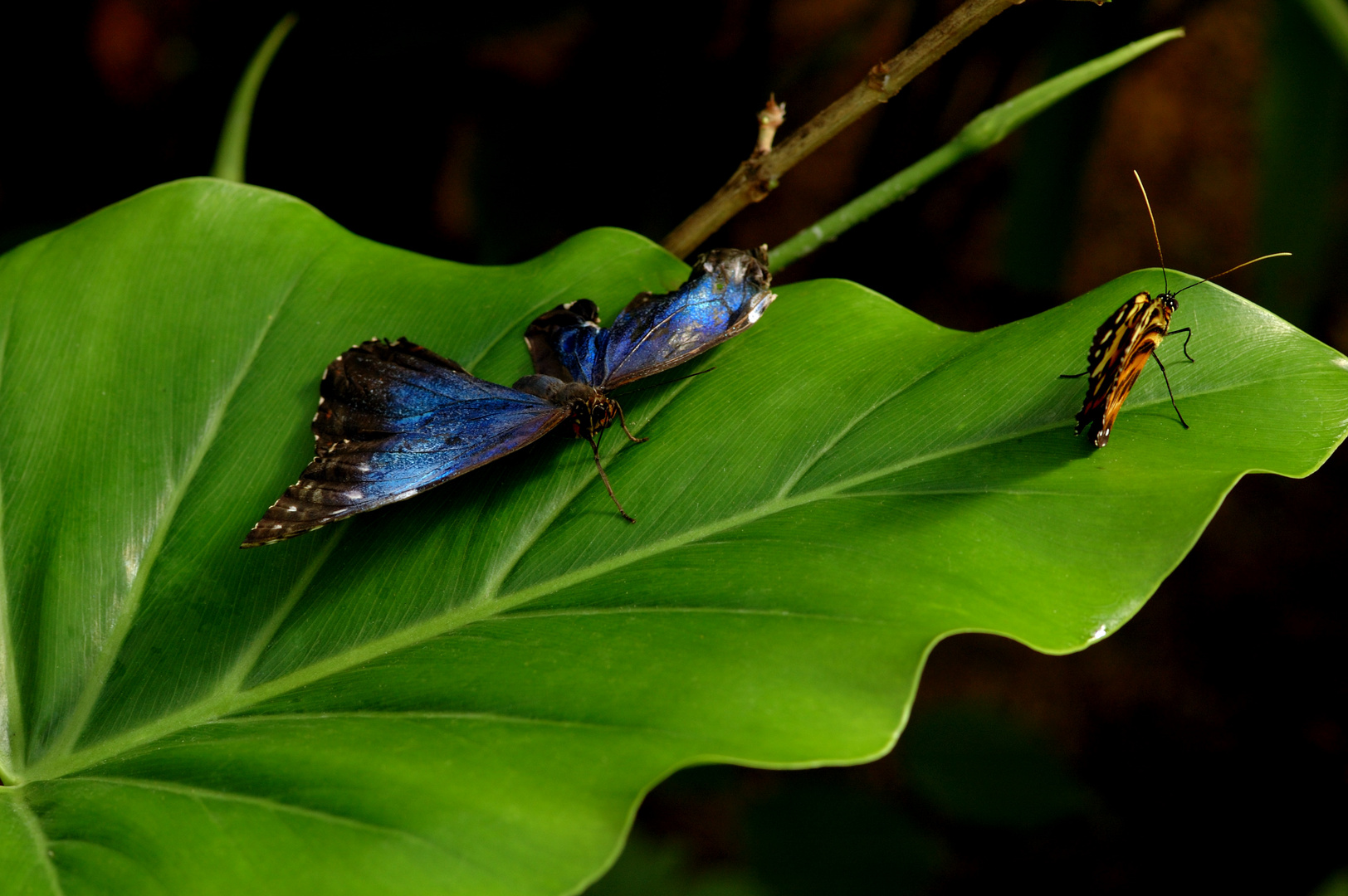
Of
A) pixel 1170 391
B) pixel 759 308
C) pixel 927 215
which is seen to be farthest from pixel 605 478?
pixel 927 215

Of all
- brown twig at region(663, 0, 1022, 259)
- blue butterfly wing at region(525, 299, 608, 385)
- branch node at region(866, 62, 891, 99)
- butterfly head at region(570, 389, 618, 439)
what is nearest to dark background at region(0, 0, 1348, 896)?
brown twig at region(663, 0, 1022, 259)

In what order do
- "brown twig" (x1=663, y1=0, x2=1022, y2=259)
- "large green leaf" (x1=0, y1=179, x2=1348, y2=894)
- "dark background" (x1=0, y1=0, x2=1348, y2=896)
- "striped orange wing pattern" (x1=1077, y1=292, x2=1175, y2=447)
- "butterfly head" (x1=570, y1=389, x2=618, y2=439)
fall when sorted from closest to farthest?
"large green leaf" (x1=0, y1=179, x2=1348, y2=894), "striped orange wing pattern" (x1=1077, y1=292, x2=1175, y2=447), "brown twig" (x1=663, y1=0, x2=1022, y2=259), "butterfly head" (x1=570, y1=389, x2=618, y2=439), "dark background" (x1=0, y1=0, x2=1348, y2=896)

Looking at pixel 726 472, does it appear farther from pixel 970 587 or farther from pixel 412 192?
pixel 412 192

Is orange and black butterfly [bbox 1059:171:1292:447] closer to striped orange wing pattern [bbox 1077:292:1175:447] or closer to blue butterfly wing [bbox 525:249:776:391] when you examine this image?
striped orange wing pattern [bbox 1077:292:1175:447]

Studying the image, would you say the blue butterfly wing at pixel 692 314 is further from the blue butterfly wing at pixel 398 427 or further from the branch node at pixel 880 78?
the branch node at pixel 880 78

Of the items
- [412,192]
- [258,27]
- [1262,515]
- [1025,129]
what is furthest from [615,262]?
[1262,515]

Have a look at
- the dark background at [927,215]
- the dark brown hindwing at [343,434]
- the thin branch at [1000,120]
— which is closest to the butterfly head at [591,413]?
the dark brown hindwing at [343,434]
